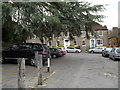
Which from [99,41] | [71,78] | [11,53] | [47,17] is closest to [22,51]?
[11,53]

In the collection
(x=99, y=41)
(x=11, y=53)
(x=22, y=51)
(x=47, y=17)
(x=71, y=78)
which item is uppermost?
(x=47, y=17)

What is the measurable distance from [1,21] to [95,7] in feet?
29.6

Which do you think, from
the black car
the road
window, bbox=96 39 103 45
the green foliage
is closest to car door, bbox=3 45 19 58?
the black car

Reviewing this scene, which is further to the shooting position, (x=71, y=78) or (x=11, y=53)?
(x=11, y=53)

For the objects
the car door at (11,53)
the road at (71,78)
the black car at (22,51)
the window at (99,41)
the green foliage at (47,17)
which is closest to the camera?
the road at (71,78)

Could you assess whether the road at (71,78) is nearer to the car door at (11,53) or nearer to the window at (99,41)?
the car door at (11,53)

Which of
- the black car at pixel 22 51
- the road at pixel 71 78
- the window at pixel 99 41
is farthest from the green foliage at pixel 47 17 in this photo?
the window at pixel 99 41

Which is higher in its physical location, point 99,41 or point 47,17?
point 47,17

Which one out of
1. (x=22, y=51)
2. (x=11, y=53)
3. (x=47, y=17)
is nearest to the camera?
(x=47, y=17)

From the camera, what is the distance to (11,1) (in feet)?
46.0

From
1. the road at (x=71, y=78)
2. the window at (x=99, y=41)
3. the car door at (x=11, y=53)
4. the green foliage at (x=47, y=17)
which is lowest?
the road at (x=71, y=78)

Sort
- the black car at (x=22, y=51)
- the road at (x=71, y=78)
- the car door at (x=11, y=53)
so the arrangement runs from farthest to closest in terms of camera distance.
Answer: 1. the car door at (x=11, y=53)
2. the black car at (x=22, y=51)
3. the road at (x=71, y=78)

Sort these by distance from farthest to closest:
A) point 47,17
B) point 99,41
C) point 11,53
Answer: point 99,41 → point 11,53 → point 47,17

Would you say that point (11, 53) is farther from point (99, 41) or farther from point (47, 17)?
point (99, 41)
